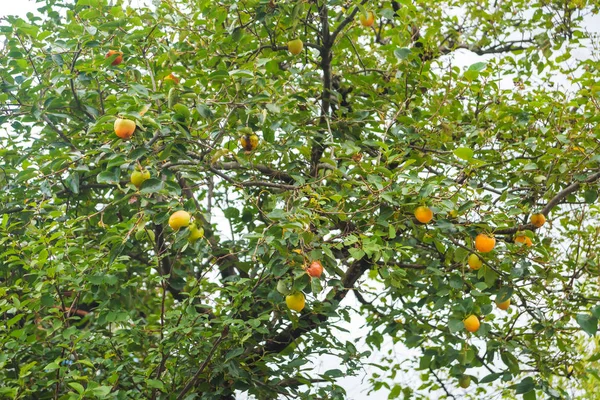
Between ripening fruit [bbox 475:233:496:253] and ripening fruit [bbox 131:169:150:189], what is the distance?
3.20ft

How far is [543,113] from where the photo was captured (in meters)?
2.49

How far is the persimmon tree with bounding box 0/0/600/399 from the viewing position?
1.91 metres

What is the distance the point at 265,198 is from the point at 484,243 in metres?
1.05

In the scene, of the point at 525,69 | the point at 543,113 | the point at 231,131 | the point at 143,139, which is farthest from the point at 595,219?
the point at 143,139

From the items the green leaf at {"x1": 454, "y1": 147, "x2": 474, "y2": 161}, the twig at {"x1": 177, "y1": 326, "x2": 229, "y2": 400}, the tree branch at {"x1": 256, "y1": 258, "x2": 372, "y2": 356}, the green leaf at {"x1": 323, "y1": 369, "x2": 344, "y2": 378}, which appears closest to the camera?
the green leaf at {"x1": 454, "y1": 147, "x2": 474, "y2": 161}

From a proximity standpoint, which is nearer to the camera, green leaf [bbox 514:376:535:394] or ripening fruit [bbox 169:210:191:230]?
ripening fruit [bbox 169:210:191:230]

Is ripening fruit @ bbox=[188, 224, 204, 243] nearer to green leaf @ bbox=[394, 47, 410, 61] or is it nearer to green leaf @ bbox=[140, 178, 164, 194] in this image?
green leaf @ bbox=[140, 178, 164, 194]

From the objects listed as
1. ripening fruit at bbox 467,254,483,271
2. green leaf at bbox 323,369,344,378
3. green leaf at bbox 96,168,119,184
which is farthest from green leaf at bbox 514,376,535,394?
green leaf at bbox 96,168,119,184

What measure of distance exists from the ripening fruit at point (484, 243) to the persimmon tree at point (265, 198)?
30 mm

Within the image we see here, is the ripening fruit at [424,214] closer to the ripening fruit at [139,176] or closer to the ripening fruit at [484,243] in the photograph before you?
the ripening fruit at [484,243]

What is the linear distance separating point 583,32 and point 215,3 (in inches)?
66.1

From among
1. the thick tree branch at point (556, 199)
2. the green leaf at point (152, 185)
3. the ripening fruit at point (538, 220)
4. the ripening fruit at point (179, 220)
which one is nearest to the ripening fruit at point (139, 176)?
the green leaf at point (152, 185)

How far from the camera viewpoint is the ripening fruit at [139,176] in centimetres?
173

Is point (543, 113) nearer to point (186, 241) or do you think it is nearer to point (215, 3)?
point (215, 3)
